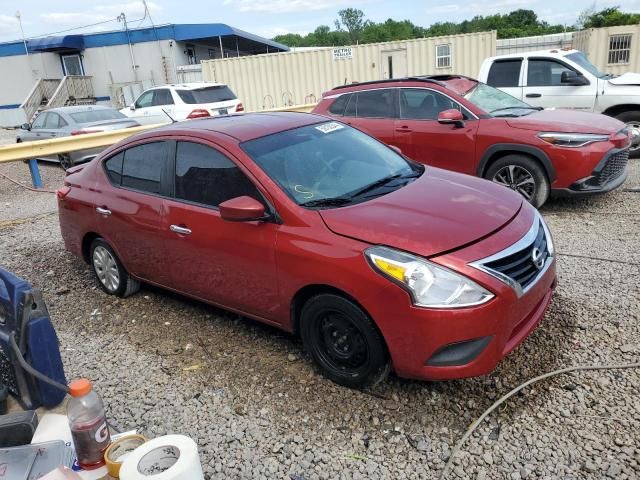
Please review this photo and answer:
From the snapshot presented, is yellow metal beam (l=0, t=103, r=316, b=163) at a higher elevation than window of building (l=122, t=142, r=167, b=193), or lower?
lower

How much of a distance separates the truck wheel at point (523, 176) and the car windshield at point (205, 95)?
32.0 ft

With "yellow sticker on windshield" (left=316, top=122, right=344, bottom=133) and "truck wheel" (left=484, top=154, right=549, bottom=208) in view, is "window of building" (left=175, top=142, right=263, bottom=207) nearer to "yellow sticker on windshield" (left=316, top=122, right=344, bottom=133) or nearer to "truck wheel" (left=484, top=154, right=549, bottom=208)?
"yellow sticker on windshield" (left=316, top=122, right=344, bottom=133)

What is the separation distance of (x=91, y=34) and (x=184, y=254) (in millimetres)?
29870

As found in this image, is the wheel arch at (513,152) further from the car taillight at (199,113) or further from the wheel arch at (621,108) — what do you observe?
the car taillight at (199,113)

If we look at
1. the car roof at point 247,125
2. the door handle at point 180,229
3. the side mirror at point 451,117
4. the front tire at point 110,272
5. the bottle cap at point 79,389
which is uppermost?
the car roof at point 247,125

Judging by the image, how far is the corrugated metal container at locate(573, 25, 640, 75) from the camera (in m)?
17.4

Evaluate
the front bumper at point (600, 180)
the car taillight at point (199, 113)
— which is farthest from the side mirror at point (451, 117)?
the car taillight at point (199, 113)

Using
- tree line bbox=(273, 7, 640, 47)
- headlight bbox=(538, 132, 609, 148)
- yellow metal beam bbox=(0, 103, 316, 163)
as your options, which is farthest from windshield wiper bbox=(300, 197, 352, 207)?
tree line bbox=(273, 7, 640, 47)

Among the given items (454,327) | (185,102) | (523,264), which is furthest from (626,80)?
(185,102)

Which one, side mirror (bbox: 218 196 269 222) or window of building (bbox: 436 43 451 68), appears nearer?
side mirror (bbox: 218 196 269 222)

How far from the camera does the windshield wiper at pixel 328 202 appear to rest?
347cm

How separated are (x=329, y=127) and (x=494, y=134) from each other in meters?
3.07

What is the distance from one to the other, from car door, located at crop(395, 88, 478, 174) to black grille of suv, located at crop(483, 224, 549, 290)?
3804mm

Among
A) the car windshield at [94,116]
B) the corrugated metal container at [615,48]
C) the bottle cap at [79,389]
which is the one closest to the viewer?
the bottle cap at [79,389]
